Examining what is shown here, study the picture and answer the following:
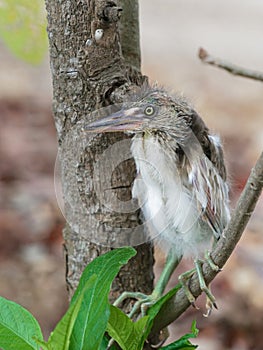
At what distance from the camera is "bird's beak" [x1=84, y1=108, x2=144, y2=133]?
27.9 inches

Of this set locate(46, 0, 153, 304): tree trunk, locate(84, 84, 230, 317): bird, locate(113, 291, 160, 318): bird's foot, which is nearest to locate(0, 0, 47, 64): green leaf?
locate(46, 0, 153, 304): tree trunk

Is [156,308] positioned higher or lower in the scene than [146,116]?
lower

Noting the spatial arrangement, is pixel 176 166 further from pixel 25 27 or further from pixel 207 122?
pixel 207 122

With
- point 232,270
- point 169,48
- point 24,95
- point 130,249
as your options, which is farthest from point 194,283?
point 169,48

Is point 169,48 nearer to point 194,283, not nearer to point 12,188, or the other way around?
point 12,188

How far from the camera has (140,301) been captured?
806 millimetres

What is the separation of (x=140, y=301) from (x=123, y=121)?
0.21 metres

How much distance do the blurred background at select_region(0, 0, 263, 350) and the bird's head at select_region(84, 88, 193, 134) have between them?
198 millimetres

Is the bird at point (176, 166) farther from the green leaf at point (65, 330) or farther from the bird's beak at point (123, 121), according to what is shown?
the green leaf at point (65, 330)

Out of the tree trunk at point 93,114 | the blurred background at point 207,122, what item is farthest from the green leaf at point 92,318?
the blurred background at point 207,122

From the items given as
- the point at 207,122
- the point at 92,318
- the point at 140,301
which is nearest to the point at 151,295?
the point at 140,301

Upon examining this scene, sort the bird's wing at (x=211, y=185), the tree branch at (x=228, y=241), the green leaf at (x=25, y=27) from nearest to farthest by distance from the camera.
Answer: the tree branch at (x=228, y=241)
the bird's wing at (x=211, y=185)
the green leaf at (x=25, y=27)

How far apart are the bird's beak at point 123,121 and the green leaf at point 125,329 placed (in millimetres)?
164

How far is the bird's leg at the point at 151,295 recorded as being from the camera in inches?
31.6
